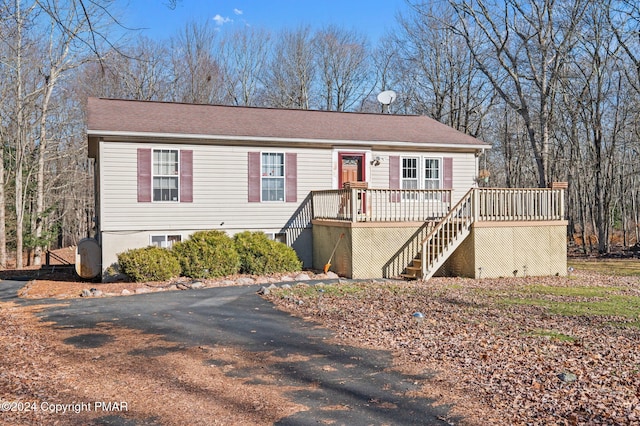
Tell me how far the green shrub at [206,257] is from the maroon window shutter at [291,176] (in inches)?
107

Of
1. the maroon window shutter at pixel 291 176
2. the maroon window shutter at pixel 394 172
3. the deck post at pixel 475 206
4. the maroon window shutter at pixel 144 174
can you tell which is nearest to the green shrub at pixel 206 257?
the maroon window shutter at pixel 144 174

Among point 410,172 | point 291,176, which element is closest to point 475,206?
point 410,172

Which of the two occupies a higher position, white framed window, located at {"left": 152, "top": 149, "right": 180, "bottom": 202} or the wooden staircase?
white framed window, located at {"left": 152, "top": 149, "right": 180, "bottom": 202}

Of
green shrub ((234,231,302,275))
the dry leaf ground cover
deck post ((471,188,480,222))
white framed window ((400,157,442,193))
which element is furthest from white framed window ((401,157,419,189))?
green shrub ((234,231,302,275))

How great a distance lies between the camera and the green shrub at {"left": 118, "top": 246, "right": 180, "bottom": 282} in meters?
13.2

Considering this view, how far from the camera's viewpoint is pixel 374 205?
14711 mm

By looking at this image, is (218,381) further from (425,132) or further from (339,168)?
(425,132)

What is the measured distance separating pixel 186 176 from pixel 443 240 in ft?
23.6

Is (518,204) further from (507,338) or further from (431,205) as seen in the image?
(507,338)

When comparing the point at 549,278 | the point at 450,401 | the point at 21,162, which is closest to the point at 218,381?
the point at 450,401

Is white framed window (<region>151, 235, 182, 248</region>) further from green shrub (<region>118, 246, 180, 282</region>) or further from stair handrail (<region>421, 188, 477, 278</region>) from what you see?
stair handrail (<region>421, 188, 477, 278</region>)

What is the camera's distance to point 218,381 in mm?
5645

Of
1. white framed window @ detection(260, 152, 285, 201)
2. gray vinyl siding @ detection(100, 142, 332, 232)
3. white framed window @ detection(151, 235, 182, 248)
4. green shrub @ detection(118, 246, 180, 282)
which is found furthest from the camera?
white framed window @ detection(260, 152, 285, 201)

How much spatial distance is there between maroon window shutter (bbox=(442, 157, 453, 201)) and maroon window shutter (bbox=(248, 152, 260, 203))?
6027 mm
